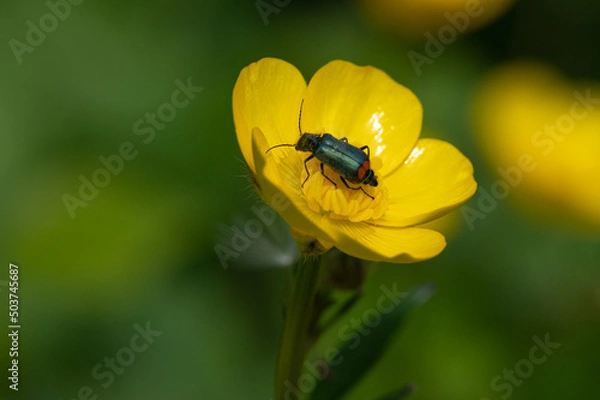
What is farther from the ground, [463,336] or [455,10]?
[455,10]

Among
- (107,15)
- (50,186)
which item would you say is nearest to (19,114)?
(50,186)

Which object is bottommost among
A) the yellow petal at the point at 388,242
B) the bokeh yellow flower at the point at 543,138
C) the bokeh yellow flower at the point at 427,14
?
the bokeh yellow flower at the point at 543,138

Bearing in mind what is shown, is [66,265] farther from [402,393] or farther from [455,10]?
[455,10]
